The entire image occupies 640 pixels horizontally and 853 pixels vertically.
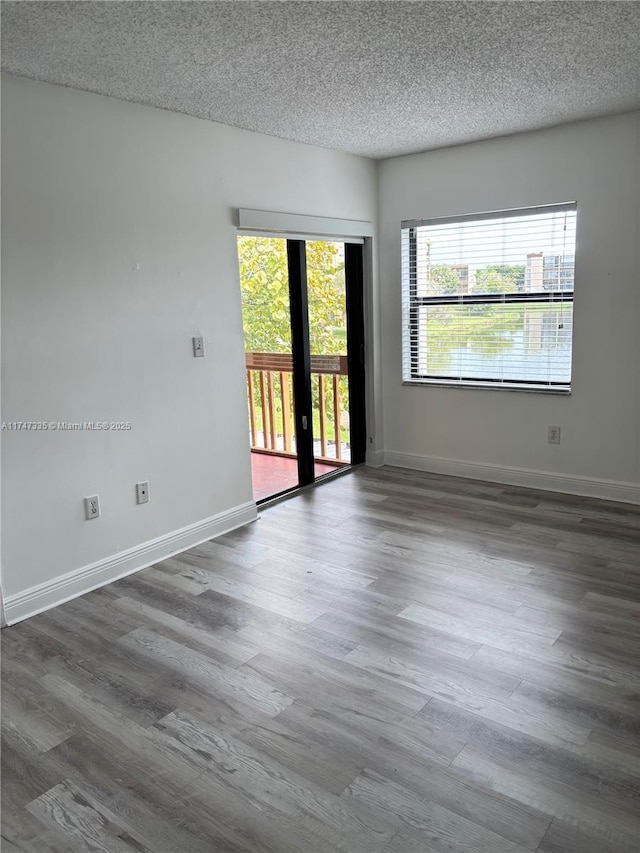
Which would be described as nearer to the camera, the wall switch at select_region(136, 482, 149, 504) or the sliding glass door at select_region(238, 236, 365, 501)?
the wall switch at select_region(136, 482, 149, 504)

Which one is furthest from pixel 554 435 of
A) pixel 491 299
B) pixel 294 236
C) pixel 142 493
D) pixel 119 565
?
pixel 119 565

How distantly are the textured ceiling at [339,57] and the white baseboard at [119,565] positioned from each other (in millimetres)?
2239

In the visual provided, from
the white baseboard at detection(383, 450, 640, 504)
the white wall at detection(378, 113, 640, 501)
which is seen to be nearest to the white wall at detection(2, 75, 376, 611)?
the white wall at detection(378, 113, 640, 501)

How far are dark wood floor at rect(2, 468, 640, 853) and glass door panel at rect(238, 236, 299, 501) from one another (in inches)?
56.3

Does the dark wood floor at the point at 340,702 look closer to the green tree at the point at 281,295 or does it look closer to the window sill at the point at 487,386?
the window sill at the point at 487,386

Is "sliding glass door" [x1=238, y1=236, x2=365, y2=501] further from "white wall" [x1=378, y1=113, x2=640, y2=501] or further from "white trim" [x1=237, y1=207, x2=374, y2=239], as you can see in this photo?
"white wall" [x1=378, y1=113, x2=640, y2=501]

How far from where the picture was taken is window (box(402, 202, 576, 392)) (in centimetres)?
423

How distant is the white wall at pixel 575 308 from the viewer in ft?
12.9

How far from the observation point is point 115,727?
7.11 feet

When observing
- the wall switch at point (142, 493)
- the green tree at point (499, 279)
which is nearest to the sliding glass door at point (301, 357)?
the green tree at point (499, 279)

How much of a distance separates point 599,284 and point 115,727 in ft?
11.8

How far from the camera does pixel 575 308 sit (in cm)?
414

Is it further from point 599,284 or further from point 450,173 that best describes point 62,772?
point 450,173

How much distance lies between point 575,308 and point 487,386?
2.63ft
